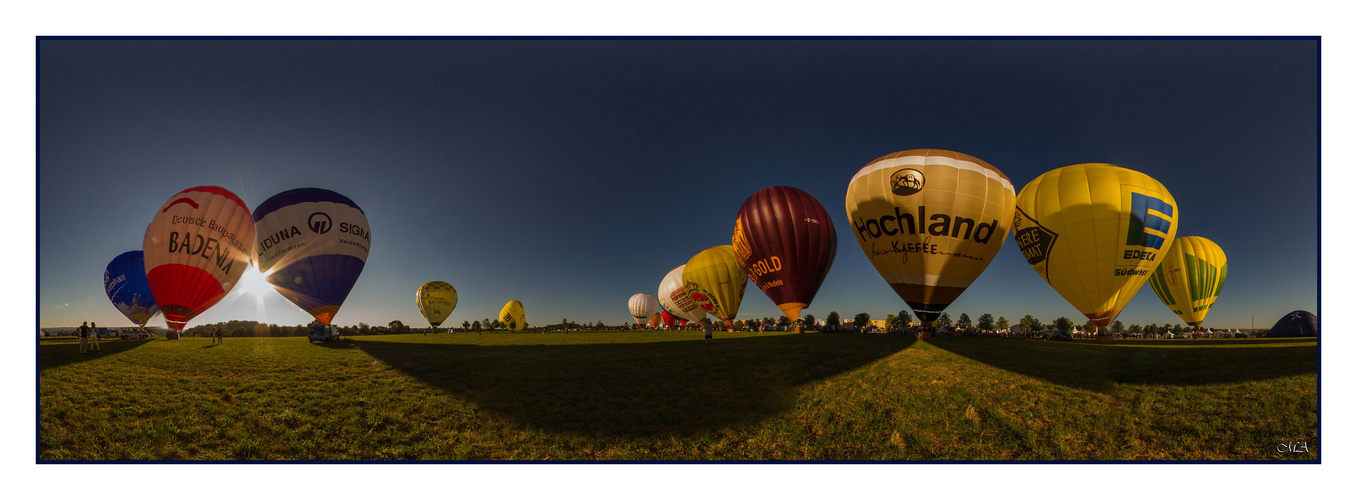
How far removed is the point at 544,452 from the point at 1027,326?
4193 cm

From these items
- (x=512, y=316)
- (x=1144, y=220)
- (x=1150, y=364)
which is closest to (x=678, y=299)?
(x=512, y=316)

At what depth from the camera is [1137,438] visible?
159 inches

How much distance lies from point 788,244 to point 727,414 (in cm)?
1089

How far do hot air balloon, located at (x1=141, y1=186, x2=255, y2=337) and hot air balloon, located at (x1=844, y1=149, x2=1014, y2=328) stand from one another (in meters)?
12.8

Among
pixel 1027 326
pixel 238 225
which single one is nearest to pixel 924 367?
pixel 238 225

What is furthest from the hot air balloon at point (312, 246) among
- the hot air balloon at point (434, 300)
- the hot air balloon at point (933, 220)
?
the hot air balloon at point (434, 300)

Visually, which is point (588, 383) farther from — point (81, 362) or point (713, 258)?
point (713, 258)

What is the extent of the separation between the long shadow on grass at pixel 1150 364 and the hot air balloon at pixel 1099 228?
2.76 m

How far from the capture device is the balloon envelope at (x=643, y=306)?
158ft

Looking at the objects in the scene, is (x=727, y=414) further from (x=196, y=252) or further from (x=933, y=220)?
(x=196, y=252)

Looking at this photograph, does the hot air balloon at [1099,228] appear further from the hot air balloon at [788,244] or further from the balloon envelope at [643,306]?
the balloon envelope at [643,306]

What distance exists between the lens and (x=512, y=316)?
41000 mm

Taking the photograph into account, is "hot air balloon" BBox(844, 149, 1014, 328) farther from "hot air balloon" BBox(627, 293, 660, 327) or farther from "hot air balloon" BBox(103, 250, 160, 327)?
"hot air balloon" BBox(627, 293, 660, 327)

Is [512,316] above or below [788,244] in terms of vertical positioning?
below
